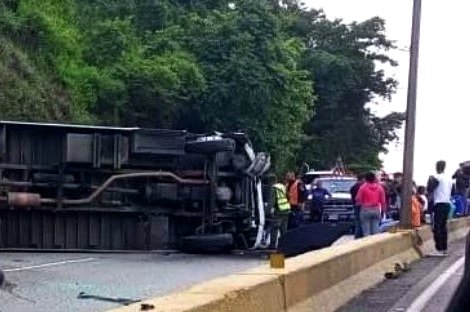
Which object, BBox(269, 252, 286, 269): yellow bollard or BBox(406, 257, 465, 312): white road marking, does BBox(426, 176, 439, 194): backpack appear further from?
BBox(269, 252, 286, 269): yellow bollard

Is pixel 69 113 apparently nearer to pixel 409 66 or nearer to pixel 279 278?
pixel 409 66

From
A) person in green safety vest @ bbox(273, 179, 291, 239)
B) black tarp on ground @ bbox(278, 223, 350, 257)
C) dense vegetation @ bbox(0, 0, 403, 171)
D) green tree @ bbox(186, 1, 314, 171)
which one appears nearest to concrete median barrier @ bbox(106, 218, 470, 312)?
black tarp on ground @ bbox(278, 223, 350, 257)

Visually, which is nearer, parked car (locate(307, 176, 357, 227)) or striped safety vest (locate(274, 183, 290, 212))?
striped safety vest (locate(274, 183, 290, 212))

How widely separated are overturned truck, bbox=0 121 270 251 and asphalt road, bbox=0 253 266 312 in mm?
584

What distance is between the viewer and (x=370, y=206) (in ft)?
64.8

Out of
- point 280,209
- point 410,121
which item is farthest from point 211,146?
point 410,121

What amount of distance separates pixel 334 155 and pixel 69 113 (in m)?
31.7

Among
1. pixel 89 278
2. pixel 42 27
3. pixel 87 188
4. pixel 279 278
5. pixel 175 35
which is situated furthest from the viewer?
pixel 175 35

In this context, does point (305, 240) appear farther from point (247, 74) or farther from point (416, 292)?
point (247, 74)

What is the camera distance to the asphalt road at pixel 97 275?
12.0m

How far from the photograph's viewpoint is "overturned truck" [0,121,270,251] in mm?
18688

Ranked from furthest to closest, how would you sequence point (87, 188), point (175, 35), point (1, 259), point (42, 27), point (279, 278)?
point (175, 35), point (42, 27), point (87, 188), point (1, 259), point (279, 278)

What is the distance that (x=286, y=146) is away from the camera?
130 ft

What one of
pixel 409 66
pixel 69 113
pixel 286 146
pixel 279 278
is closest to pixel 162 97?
pixel 69 113
